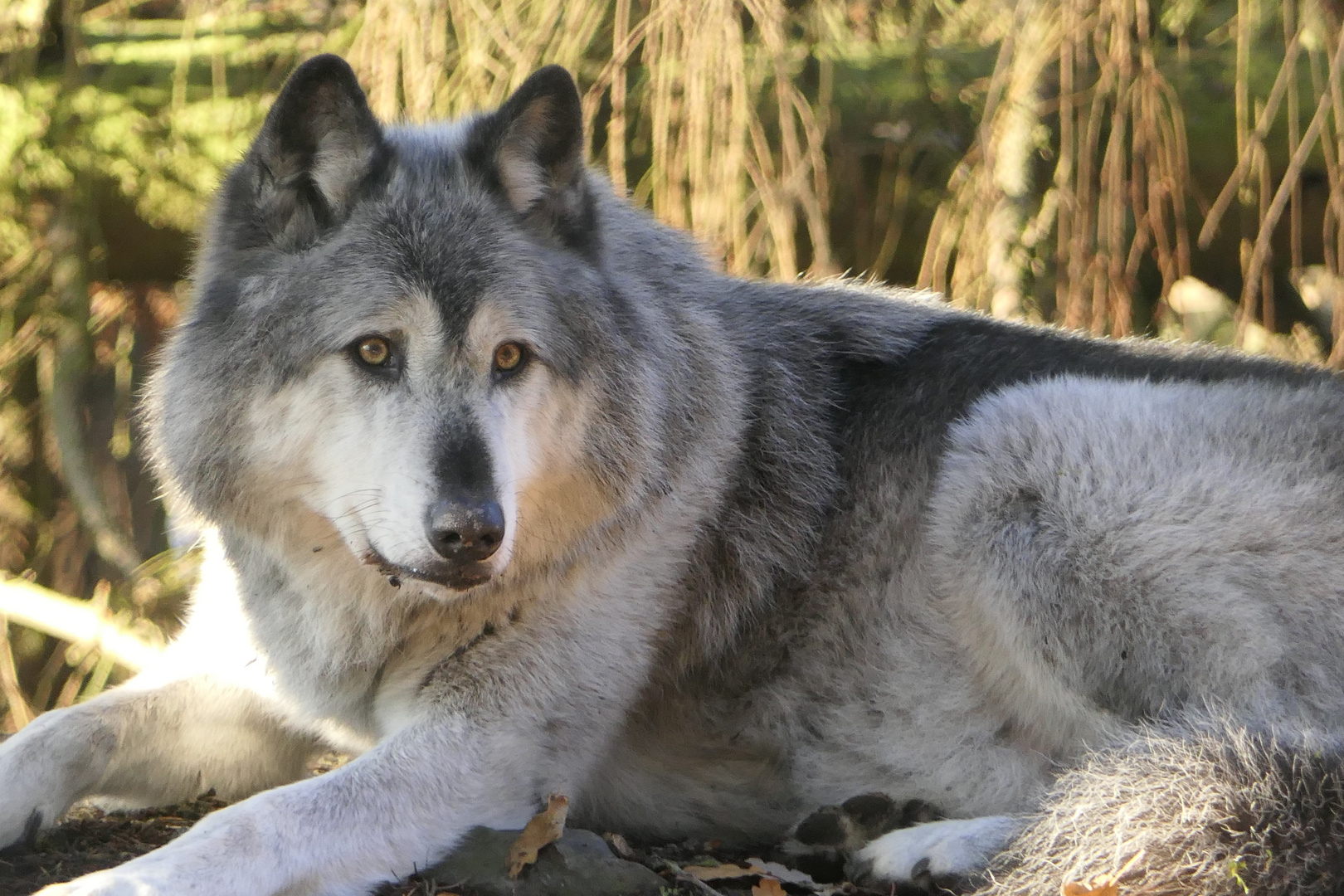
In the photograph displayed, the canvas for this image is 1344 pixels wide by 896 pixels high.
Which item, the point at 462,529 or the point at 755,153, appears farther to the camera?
the point at 755,153

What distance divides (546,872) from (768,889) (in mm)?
514

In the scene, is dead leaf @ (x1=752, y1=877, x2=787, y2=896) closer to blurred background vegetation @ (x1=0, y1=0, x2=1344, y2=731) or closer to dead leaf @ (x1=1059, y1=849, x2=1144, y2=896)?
dead leaf @ (x1=1059, y1=849, x2=1144, y2=896)

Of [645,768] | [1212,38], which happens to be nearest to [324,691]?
[645,768]

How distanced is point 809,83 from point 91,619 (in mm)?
3922

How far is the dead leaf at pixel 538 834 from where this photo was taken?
9.05ft

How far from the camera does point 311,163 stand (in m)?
2.94

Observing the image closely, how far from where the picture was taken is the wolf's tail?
7.93 ft

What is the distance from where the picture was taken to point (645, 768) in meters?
3.40

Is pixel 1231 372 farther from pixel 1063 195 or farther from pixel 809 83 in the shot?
→ pixel 809 83

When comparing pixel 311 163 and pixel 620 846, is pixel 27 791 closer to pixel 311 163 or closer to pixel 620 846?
pixel 620 846

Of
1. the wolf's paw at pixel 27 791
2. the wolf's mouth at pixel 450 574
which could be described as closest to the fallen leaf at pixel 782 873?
the wolf's mouth at pixel 450 574

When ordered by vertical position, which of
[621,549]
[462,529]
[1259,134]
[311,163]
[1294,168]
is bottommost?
[621,549]

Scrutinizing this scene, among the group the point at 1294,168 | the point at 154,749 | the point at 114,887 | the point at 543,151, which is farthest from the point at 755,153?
the point at 114,887

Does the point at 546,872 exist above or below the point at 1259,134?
below
